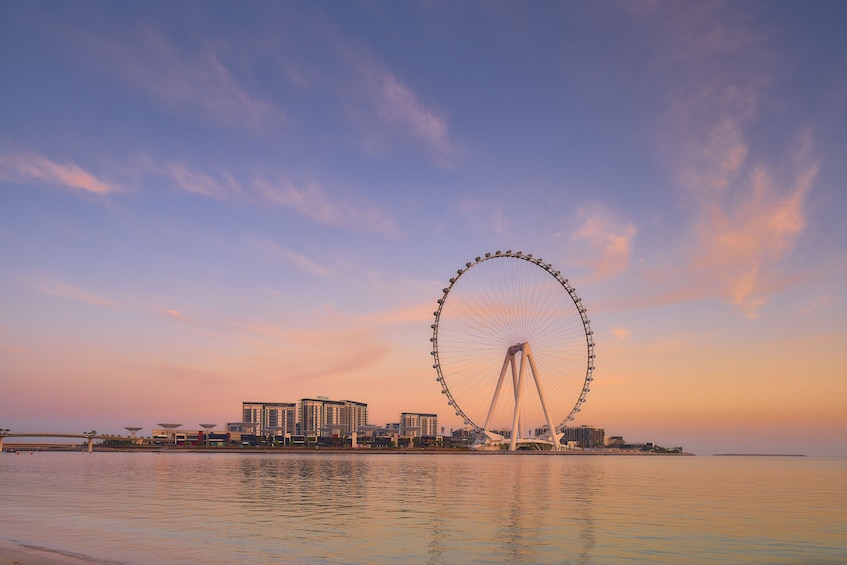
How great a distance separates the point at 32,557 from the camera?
22.7 metres

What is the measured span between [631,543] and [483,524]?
27.7ft

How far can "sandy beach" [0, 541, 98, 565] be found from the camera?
2166 cm

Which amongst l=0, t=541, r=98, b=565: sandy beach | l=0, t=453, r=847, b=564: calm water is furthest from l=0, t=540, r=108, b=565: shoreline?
l=0, t=453, r=847, b=564: calm water

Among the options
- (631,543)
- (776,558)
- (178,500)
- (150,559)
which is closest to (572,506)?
(631,543)

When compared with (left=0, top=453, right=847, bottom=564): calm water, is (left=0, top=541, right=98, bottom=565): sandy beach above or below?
above

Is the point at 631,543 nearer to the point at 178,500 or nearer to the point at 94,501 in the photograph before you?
the point at 178,500

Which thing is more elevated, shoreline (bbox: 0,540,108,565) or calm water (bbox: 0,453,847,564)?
shoreline (bbox: 0,540,108,565)

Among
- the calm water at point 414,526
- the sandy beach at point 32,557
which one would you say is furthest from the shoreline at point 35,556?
the calm water at point 414,526

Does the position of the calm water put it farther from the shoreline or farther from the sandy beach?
the sandy beach

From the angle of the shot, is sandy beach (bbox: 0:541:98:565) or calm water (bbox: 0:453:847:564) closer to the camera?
sandy beach (bbox: 0:541:98:565)

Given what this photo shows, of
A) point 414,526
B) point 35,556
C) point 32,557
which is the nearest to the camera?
point 32,557

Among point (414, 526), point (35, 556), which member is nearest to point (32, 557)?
point (35, 556)

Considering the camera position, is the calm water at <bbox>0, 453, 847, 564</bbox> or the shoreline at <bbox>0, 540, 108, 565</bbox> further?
the calm water at <bbox>0, 453, 847, 564</bbox>

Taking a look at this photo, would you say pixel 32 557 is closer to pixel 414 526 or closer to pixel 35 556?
pixel 35 556
